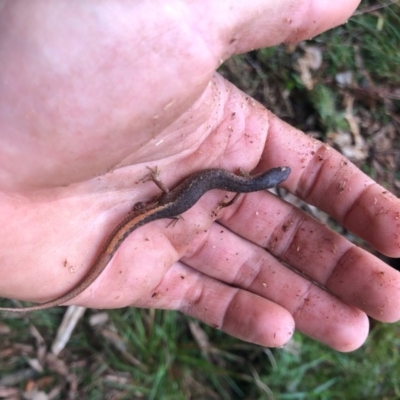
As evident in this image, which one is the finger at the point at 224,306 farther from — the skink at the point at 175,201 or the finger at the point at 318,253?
the skink at the point at 175,201

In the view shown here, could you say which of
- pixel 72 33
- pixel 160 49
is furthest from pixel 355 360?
pixel 72 33

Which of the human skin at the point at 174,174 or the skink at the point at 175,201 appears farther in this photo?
the skink at the point at 175,201

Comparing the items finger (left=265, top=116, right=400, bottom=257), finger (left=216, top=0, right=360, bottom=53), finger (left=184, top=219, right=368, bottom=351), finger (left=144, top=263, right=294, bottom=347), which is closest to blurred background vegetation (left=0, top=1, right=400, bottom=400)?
finger (left=144, top=263, right=294, bottom=347)

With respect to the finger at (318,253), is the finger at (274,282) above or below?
below

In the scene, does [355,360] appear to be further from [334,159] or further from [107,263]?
[107,263]

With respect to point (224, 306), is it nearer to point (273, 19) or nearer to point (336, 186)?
point (336, 186)

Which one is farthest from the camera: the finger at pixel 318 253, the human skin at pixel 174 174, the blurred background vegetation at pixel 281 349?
the blurred background vegetation at pixel 281 349

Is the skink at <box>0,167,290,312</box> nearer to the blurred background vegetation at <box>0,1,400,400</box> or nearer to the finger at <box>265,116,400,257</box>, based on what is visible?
the finger at <box>265,116,400,257</box>

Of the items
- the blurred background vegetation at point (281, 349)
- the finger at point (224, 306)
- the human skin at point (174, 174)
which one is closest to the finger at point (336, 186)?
the human skin at point (174, 174)
